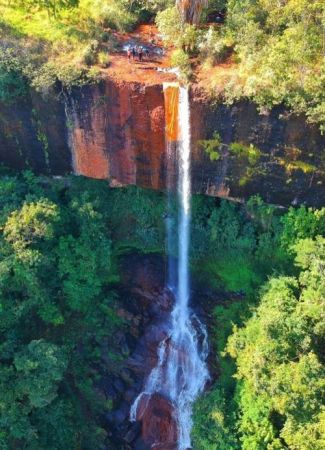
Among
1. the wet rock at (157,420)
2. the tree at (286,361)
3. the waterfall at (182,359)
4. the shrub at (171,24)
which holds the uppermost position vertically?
the shrub at (171,24)

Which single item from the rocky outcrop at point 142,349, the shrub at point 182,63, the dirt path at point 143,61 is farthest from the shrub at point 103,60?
the rocky outcrop at point 142,349

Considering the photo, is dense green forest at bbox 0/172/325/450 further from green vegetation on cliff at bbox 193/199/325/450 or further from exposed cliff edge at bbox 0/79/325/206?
exposed cliff edge at bbox 0/79/325/206

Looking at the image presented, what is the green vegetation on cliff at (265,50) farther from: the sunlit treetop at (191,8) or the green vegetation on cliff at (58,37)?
the green vegetation on cliff at (58,37)

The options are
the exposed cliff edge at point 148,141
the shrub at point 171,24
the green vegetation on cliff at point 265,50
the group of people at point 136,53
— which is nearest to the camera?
the green vegetation on cliff at point 265,50

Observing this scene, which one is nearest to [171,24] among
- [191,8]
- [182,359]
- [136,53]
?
[191,8]

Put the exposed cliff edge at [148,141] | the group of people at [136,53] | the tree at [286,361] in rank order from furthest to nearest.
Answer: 1. the group of people at [136,53]
2. the exposed cliff edge at [148,141]
3. the tree at [286,361]

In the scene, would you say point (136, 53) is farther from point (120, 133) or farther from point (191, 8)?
point (120, 133)

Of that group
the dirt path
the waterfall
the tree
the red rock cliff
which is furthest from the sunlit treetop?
the tree
